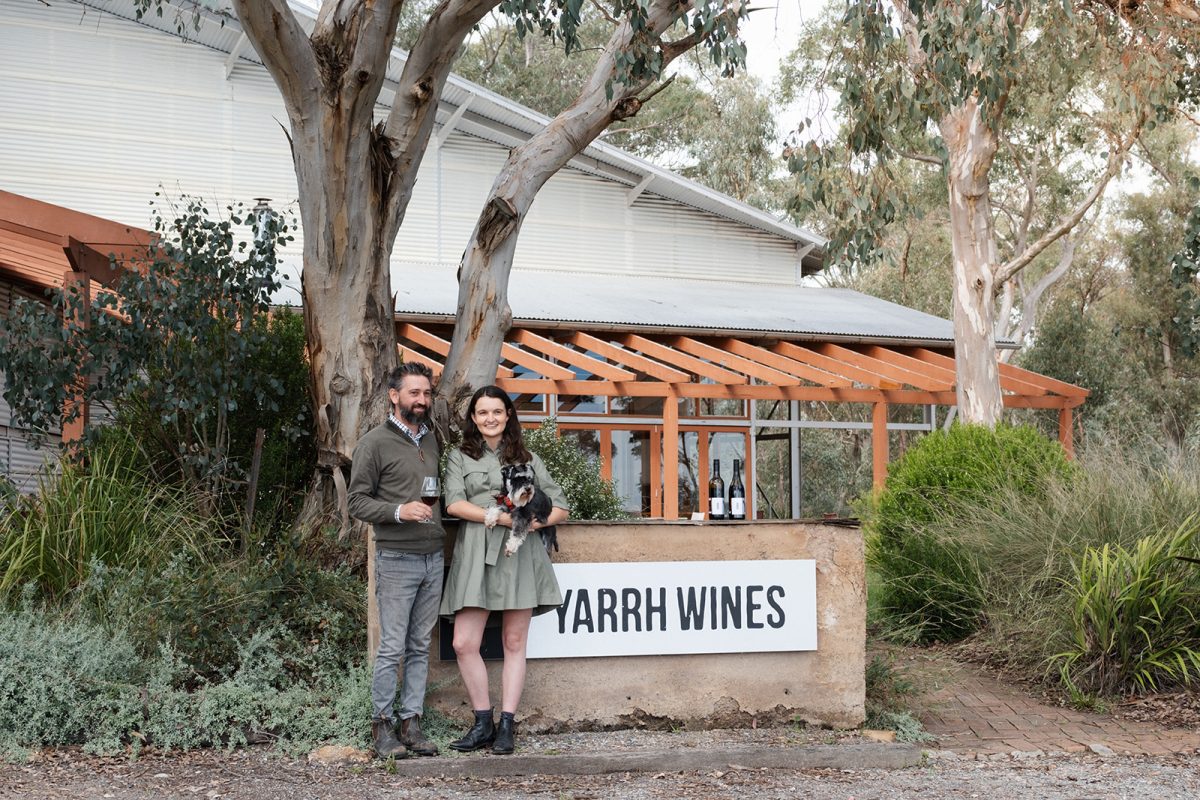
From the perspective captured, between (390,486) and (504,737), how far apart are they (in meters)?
1.23

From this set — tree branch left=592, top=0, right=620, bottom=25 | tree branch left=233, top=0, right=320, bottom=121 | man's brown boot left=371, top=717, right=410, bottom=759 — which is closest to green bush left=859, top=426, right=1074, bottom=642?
tree branch left=592, top=0, right=620, bottom=25

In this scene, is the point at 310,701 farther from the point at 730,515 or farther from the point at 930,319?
the point at 930,319

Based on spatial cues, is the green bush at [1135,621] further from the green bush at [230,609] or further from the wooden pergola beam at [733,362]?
the wooden pergola beam at [733,362]

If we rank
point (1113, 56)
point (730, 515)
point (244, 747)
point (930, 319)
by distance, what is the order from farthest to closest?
point (930, 319)
point (1113, 56)
point (730, 515)
point (244, 747)

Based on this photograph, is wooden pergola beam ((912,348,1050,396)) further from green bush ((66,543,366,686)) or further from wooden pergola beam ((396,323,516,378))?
green bush ((66,543,366,686))

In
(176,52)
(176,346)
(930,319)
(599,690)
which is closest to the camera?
(599,690)

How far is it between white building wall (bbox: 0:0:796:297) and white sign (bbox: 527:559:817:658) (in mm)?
10063

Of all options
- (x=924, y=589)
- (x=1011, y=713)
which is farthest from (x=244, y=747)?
(x=924, y=589)

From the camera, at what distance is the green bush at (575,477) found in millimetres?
9188

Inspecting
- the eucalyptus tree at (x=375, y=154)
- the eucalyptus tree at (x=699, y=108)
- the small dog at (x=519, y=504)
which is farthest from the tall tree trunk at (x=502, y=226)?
the eucalyptus tree at (x=699, y=108)

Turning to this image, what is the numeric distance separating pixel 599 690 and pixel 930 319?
12.9 m

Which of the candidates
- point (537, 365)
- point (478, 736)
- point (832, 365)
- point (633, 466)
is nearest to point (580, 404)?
point (633, 466)

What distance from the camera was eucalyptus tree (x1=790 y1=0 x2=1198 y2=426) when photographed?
9.16m

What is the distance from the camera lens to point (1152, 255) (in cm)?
2958
